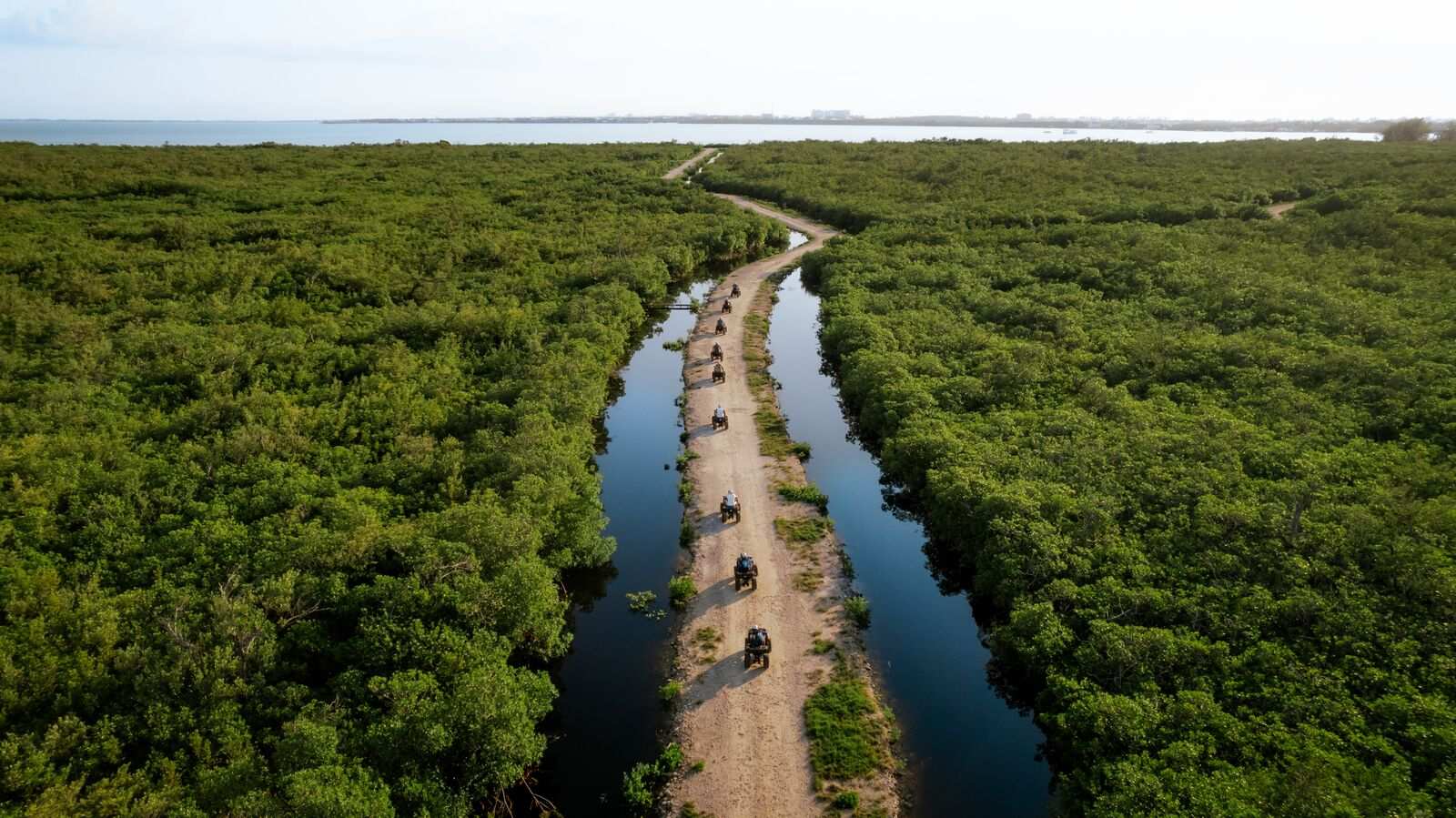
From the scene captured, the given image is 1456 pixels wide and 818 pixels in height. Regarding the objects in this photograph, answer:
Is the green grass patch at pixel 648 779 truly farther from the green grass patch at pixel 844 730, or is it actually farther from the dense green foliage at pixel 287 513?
the green grass patch at pixel 844 730

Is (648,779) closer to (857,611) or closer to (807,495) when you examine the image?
(857,611)

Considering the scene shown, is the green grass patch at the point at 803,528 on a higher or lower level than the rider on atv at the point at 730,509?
lower

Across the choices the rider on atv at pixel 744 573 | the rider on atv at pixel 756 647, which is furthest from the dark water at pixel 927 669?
the rider on atv at pixel 744 573

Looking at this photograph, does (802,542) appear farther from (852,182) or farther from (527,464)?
(852,182)

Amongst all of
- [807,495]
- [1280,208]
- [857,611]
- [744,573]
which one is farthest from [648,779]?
[1280,208]

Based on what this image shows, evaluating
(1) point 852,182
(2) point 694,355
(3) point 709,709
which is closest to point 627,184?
(1) point 852,182

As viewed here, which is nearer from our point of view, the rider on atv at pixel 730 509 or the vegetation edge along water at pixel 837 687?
the vegetation edge along water at pixel 837 687

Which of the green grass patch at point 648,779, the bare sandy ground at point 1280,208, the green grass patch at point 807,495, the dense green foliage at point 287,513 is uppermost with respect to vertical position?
the bare sandy ground at point 1280,208
